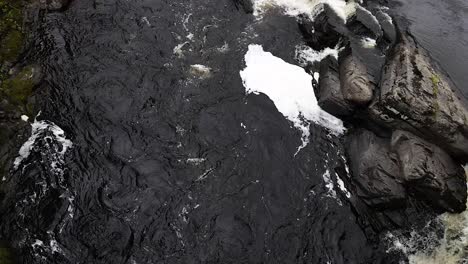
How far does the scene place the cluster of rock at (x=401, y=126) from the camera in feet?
53.9

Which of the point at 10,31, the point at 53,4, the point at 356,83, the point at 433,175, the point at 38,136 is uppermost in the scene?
the point at 356,83

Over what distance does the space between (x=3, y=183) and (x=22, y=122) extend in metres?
3.03

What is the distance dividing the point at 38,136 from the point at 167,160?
5792 mm

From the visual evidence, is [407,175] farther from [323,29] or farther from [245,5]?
A: [245,5]

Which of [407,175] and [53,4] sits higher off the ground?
[407,175]

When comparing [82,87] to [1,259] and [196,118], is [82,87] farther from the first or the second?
[1,259]

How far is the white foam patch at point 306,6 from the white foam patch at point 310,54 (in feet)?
9.41

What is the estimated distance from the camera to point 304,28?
23266 millimetres

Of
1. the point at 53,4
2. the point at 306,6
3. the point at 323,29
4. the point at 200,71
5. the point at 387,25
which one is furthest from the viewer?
the point at 306,6

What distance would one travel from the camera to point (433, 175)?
16344 mm

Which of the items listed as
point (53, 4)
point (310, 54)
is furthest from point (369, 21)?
point (53, 4)

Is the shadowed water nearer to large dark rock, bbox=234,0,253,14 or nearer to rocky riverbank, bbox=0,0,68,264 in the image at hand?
rocky riverbank, bbox=0,0,68,264

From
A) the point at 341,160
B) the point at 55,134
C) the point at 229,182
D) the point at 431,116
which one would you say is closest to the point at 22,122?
the point at 55,134

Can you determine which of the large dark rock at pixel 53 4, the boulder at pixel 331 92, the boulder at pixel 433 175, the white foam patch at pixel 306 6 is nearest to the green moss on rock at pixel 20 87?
the large dark rock at pixel 53 4
